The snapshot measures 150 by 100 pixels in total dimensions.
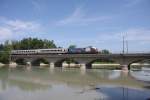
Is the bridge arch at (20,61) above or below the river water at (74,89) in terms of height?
above

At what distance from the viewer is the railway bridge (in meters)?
53.8

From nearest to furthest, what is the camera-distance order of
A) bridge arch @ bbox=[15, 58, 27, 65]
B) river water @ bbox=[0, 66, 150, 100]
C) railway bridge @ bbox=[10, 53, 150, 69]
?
river water @ bbox=[0, 66, 150, 100]
railway bridge @ bbox=[10, 53, 150, 69]
bridge arch @ bbox=[15, 58, 27, 65]

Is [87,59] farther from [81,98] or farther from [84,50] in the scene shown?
[81,98]

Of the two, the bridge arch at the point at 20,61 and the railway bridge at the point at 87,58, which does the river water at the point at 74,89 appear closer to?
the railway bridge at the point at 87,58

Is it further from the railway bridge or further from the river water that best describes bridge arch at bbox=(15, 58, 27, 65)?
the river water

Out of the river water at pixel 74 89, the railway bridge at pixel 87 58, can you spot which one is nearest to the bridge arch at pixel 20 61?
the railway bridge at pixel 87 58

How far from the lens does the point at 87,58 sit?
61.7 metres

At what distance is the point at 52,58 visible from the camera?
228 feet

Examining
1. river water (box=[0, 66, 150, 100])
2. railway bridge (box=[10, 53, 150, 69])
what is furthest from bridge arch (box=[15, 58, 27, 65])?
river water (box=[0, 66, 150, 100])

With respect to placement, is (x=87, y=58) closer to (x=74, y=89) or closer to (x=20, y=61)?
(x=20, y=61)

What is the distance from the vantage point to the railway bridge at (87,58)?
2117 inches

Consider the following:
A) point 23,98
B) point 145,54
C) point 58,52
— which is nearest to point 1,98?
point 23,98

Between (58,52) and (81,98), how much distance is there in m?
54.5

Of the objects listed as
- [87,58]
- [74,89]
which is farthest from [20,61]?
[74,89]
